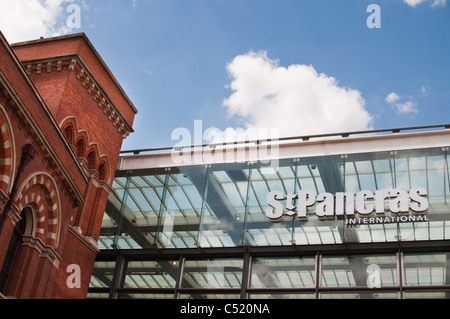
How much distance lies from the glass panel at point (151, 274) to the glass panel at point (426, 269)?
8.15 meters

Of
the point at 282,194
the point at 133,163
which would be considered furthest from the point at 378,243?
the point at 133,163

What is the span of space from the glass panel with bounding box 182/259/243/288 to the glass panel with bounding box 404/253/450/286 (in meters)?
5.71

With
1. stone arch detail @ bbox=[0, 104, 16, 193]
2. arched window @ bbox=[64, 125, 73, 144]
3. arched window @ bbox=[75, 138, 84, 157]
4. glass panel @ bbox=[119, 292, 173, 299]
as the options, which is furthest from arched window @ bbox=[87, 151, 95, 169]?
stone arch detail @ bbox=[0, 104, 16, 193]

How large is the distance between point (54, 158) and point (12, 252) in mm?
2752

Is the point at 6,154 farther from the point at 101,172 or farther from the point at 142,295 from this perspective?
the point at 101,172

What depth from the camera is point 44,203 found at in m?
17.3

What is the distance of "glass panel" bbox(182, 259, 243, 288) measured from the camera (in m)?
21.8

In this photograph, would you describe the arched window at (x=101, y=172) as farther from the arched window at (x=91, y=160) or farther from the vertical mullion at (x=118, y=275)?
the vertical mullion at (x=118, y=275)

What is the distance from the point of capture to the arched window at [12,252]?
16081mm

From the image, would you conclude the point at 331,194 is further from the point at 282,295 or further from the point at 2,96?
the point at 2,96

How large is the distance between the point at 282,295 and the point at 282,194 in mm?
3657

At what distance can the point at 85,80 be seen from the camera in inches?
920

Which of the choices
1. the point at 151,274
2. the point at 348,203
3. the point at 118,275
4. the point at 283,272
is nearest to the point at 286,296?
the point at 283,272
